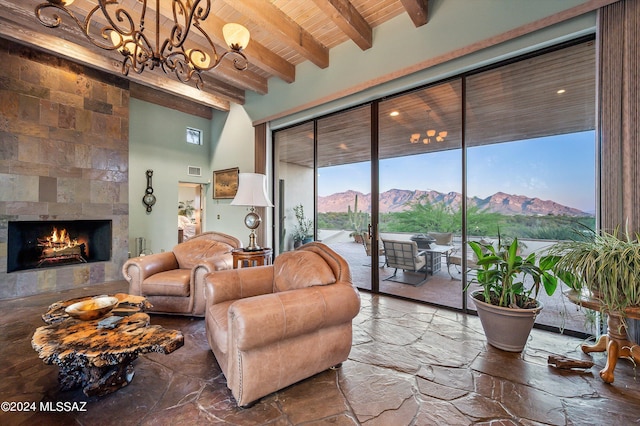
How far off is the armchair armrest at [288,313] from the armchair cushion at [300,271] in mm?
96

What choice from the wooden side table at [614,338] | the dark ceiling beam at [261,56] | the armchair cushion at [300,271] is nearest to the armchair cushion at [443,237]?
the wooden side table at [614,338]

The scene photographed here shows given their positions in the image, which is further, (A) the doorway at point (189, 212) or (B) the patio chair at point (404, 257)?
(A) the doorway at point (189, 212)

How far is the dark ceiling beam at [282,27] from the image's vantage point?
9.95 feet

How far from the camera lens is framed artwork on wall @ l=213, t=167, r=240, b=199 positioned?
19.2 ft

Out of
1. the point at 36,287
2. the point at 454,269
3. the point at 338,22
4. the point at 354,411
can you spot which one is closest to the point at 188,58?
the point at 338,22

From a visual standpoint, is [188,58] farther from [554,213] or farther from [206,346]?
[554,213]

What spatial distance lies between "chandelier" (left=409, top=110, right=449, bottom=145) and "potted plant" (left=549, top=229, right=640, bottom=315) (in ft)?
6.13

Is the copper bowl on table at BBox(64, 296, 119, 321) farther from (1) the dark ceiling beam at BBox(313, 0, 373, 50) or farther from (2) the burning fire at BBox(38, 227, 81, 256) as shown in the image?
(1) the dark ceiling beam at BBox(313, 0, 373, 50)

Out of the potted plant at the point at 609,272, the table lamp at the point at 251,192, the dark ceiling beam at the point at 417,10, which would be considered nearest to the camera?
the potted plant at the point at 609,272

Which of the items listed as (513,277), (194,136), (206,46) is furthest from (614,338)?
(194,136)

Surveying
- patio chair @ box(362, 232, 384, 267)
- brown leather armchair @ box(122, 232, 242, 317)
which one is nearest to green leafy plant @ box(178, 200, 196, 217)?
brown leather armchair @ box(122, 232, 242, 317)

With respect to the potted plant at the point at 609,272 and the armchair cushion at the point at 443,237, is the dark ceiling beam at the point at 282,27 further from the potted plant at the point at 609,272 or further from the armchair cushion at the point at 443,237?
the potted plant at the point at 609,272

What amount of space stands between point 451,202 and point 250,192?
248 centimetres

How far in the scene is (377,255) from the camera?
12.7 ft
